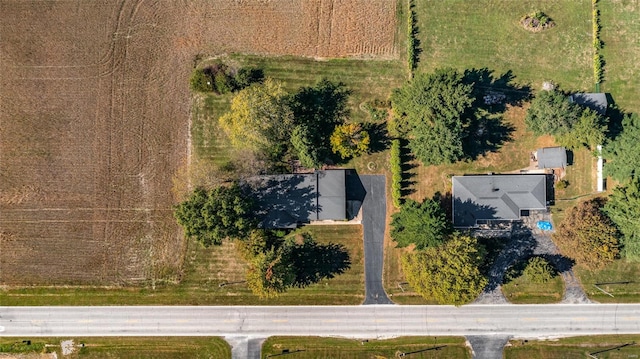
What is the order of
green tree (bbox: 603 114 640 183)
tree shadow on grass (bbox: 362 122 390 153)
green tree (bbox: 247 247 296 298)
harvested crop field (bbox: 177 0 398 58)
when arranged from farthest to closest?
1. harvested crop field (bbox: 177 0 398 58)
2. tree shadow on grass (bbox: 362 122 390 153)
3. green tree (bbox: 603 114 640 183)
4. green tree (bbox: 247 247 296 298)

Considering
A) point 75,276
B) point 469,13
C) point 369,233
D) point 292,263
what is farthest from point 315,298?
point 469,13

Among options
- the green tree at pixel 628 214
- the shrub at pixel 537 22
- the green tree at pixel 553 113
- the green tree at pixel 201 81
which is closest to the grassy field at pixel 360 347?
the green tree at pixel 628 214

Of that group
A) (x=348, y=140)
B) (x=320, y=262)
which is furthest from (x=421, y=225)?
(x=320, y=262)

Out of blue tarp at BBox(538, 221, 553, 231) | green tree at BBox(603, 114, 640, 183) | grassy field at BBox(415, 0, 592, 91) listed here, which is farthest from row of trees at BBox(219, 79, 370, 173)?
green tree at BBox(603, 114, 640, 183)

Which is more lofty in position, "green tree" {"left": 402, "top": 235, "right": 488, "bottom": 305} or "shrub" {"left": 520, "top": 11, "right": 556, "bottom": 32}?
"shrub" {"left": 520, "top": 11, "right": 556, "bottom": 32}

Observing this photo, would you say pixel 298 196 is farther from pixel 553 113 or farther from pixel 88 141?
pixel 553 113

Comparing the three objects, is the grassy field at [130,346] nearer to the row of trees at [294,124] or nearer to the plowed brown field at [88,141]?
the plowed brown field at [88,141]

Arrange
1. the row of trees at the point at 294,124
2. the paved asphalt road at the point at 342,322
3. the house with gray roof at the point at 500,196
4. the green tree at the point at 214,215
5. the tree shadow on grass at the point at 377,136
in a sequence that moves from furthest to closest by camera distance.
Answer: the tree shadow on grass at the point at 377,136, the paved asphalt road at the point at 342,322, the house with gray roof at the point at 500,196, the row of trees at the point at 294,124, the green tree at the point at 214,215

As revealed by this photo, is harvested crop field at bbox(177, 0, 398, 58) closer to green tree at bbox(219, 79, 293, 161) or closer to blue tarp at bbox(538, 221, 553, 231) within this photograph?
green tree at bbox(219, 79, 293, 161)
